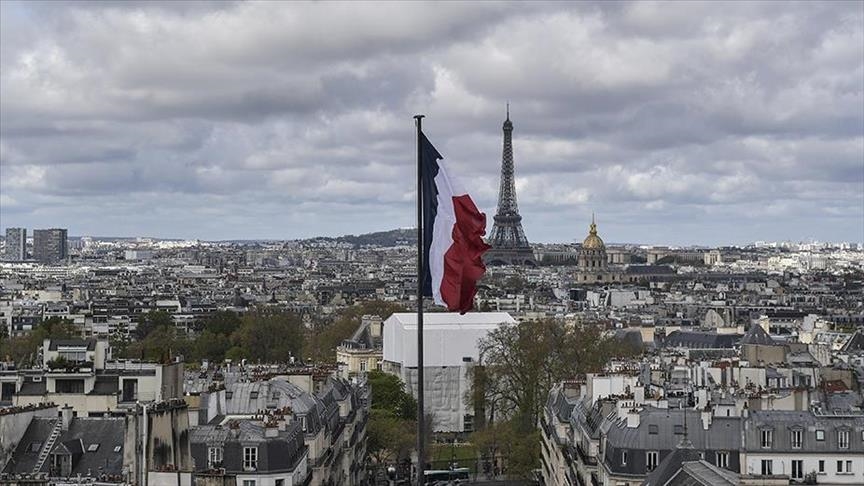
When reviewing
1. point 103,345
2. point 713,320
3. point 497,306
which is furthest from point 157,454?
point 497,306

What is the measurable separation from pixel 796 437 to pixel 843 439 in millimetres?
1066

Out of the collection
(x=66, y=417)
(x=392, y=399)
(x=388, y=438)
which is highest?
(x=66, y=417)

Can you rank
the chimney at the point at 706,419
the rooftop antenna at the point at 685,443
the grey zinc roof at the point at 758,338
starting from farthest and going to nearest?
1. the grey zinc roof at the point at 758,338
2. the chimney at the point at 706,419
3. the rooftop antenna at the point at 685,443

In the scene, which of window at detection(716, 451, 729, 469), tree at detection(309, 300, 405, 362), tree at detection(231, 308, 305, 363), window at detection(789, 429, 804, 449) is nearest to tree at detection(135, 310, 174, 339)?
tree at detection(309, 300, 405, 362)

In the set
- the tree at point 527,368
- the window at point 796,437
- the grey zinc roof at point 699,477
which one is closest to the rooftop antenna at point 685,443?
the window at point 796,437

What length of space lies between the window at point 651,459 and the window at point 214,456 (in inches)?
401

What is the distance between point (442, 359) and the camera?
9769 centimetres

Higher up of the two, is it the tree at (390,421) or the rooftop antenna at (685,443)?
the rooftop antenna at (685,443)

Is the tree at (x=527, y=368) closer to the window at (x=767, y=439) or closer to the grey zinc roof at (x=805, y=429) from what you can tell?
the grey zinc roof at (x=805, y=429)

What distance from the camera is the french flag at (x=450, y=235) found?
66.3ft

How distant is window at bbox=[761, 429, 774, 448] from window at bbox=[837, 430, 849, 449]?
153 centimetres

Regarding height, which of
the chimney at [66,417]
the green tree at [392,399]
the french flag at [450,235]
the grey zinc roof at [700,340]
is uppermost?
the french flag at [450,235]

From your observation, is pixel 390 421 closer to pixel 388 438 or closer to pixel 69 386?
pixel 388 438

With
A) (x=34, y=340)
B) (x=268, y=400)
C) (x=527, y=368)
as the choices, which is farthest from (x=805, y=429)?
(x=34, y=340)
